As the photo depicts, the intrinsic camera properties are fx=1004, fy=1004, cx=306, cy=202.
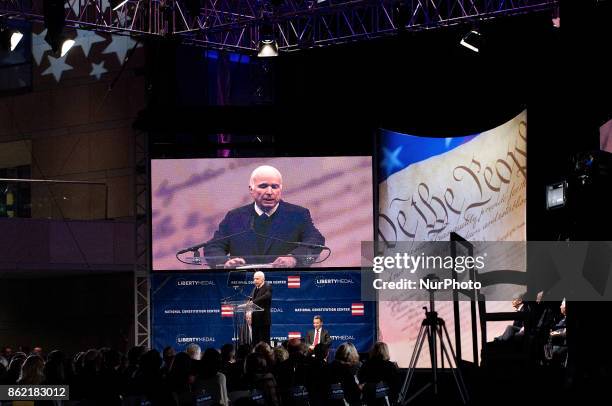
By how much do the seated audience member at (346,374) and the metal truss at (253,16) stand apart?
5.90 m

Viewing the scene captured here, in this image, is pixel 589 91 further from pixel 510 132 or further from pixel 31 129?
pixel 31 129

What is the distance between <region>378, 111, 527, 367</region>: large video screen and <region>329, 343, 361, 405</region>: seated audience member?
221 inches

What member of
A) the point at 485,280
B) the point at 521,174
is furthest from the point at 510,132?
the point at 485,280

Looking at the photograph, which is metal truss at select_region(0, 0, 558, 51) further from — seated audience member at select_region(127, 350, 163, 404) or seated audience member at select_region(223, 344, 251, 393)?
seated audience member at select_region(127, 350, 163, 404)

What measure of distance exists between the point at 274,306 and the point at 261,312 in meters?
1.02

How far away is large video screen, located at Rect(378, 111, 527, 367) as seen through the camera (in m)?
14.4

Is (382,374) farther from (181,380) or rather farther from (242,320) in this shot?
(242,320)

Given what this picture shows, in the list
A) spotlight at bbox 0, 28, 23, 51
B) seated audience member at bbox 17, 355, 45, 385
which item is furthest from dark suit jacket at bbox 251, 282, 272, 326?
seated audience member at bbox 17, 355, 45, 385

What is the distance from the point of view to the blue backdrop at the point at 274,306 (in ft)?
49.6

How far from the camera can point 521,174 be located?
14266 mm

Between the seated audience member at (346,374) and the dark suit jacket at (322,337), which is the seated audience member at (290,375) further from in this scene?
the dark suit jacket at (322,337)

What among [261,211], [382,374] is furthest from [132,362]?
[261,211]

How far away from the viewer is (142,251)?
1569 centimetres

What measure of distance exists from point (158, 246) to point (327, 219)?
2.62m
